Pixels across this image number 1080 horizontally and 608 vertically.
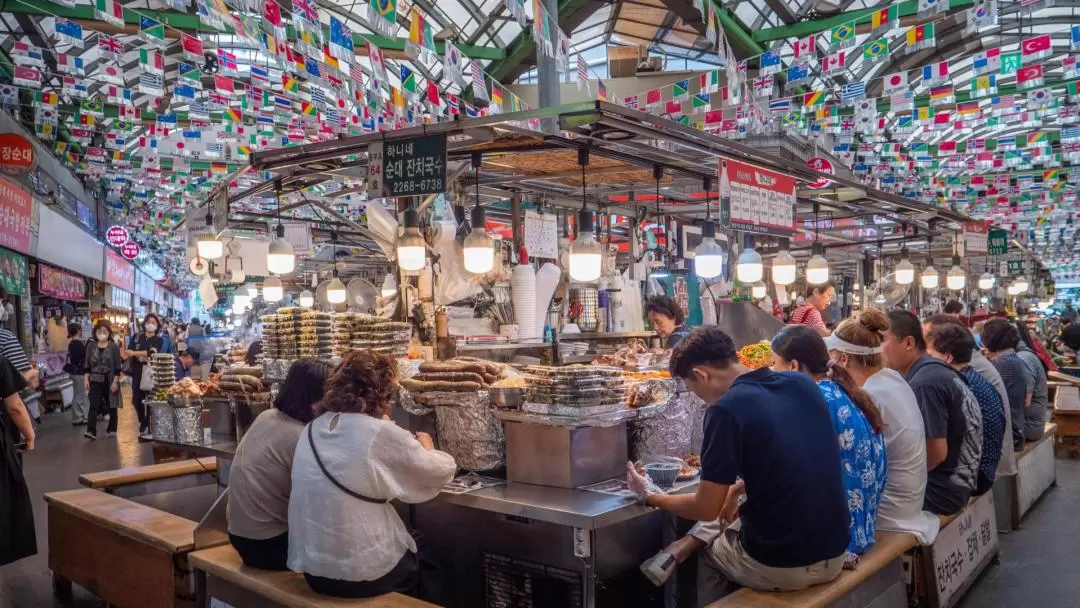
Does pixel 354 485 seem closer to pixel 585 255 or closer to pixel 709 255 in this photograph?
pixel 585 255

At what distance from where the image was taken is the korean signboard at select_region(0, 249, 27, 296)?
46.6 ft

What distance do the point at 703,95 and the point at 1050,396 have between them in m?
10.5

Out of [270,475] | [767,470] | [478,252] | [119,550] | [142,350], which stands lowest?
[119,550]

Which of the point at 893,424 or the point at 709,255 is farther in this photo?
the point at 709,255

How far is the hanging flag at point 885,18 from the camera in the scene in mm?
7883

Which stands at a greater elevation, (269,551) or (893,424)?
(893,424)

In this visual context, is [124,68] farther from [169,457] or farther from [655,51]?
[655,51]

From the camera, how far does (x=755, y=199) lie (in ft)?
23.9

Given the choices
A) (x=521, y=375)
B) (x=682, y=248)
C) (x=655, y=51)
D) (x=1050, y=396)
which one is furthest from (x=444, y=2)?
(x=1050, y=396)

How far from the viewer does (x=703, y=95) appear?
1042 centimetres

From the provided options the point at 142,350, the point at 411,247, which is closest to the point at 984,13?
the point at 411,247

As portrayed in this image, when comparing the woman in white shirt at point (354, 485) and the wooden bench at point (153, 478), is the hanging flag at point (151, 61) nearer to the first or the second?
the wooden bench at point (153, 478)

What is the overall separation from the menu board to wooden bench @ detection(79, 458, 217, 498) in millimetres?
5095

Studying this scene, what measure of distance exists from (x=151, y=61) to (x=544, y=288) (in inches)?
216
